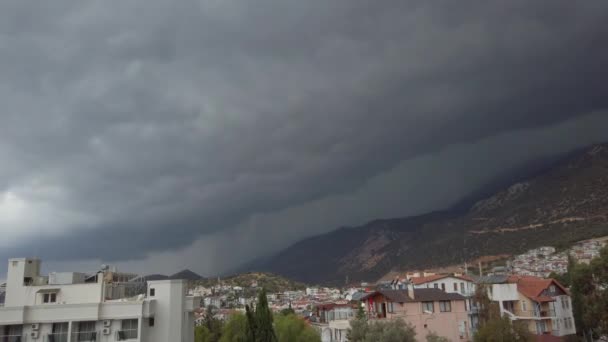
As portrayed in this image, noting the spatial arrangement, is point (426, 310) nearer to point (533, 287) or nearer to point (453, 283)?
point (453, 283)

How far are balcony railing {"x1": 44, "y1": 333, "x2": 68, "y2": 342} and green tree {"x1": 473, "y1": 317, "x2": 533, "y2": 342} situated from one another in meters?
45.5

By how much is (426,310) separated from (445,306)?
3.21 meters

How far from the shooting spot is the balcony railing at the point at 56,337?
Result: 46.4 meters

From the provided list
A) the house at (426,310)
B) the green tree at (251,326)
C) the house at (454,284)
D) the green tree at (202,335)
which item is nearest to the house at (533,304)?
the house at (454,284)

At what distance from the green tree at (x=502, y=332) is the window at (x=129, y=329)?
129ft

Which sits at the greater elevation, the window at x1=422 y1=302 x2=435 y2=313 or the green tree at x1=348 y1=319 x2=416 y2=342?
the window at x1=422 y1=302 x2=435 y2=313

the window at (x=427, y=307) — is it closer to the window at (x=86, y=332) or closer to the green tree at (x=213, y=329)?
the green tree at (x=213, y=329)

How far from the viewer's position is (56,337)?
4656 centimetres

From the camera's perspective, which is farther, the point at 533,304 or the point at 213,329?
the point at 213,329

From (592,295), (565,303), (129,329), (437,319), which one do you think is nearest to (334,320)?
(437,319)

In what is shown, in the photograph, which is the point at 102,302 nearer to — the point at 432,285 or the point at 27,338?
the point at 27,338

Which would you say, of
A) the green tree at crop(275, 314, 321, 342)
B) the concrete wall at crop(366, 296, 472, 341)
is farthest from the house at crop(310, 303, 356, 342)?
the concrete wall at crop(366, 296, 472, 341)

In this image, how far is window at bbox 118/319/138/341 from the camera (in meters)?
47.8

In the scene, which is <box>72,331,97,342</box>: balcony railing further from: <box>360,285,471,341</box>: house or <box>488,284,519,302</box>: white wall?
<box>488,284,519,302</box>: white wall
